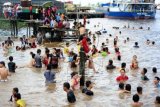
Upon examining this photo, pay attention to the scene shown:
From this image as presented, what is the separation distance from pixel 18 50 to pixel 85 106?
649 inches

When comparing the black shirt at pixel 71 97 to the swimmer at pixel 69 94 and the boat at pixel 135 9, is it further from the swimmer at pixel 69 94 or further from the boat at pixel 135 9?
the boat at pixel 135 9

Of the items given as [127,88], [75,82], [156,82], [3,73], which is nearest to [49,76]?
[75,82]

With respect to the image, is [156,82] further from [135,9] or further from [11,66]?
[135,9]

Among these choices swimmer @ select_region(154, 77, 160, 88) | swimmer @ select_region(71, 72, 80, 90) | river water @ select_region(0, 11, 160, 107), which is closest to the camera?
river water @ select_region(0, 11, 160, 107)

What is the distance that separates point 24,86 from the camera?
17219 millimetres

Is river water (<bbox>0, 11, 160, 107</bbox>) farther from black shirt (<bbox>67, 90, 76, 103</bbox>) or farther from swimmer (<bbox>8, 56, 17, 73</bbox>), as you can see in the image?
swimmer (<bbox>8, 56, 17, 73</bbox>)

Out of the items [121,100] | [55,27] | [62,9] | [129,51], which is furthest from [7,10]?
[62,9]

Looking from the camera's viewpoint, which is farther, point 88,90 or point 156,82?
point 156,82

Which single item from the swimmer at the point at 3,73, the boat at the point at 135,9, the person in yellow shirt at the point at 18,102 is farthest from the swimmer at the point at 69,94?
the boat at the point at 135,9

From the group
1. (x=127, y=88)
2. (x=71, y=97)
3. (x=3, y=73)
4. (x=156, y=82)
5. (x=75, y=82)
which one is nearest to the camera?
(x=71, y=97)

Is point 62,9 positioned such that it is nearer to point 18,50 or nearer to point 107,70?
point 18,50

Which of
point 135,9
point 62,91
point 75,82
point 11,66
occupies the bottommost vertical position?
point 135,9

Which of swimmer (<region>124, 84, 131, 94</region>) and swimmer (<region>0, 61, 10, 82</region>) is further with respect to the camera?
swimmer (<region>0, 61, 10, 82</region>)

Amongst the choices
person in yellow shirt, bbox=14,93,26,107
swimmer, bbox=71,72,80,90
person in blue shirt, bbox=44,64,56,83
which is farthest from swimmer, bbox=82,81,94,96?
person in yellow shirt, bbox=14,93,26,107
